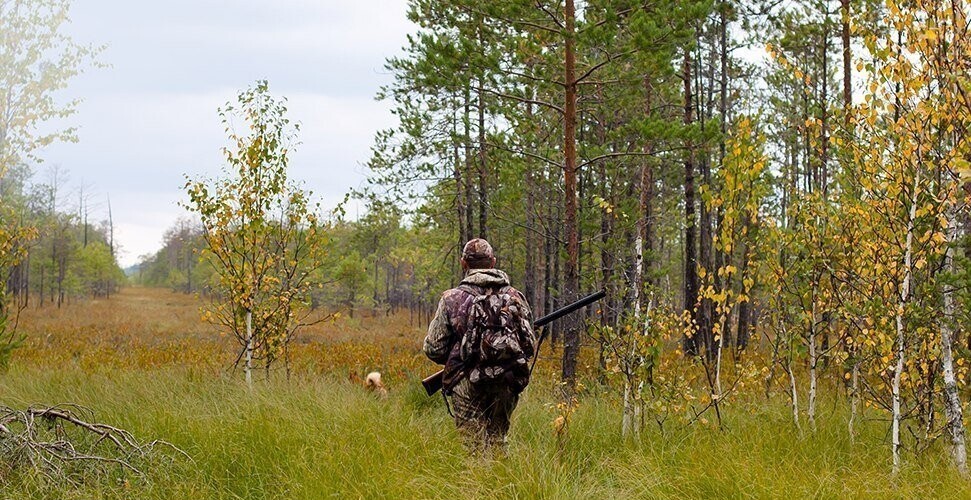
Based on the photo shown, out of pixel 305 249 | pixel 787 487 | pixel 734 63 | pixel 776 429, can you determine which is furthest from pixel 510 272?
pixel 787 487

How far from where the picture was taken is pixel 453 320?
4148 millimetres

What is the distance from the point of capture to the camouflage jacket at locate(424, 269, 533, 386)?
4.13m

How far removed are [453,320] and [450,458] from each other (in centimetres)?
92

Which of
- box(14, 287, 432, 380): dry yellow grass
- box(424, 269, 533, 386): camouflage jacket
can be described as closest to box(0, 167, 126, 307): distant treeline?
box(14, 287, 432, 380): dry yellow grass

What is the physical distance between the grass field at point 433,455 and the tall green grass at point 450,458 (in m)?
0.01

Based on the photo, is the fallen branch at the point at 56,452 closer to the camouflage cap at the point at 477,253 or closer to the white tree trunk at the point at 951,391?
the camouflage cap at the point at 477,253

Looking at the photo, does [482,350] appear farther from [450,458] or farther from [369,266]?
[369,266]

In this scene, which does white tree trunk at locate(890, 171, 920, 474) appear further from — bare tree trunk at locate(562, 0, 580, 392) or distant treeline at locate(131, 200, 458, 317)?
distant treeline at locate(131, 200, 458, 317)

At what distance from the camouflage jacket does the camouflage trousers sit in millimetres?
156

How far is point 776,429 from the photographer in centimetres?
475

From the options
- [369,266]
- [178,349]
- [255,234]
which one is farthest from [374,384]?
[369,266]

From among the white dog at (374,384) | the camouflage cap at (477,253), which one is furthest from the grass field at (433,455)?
the camouflage cap at (477,253)

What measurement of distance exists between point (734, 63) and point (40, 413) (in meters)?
15.7

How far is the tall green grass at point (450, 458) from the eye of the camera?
3375 millimetres
